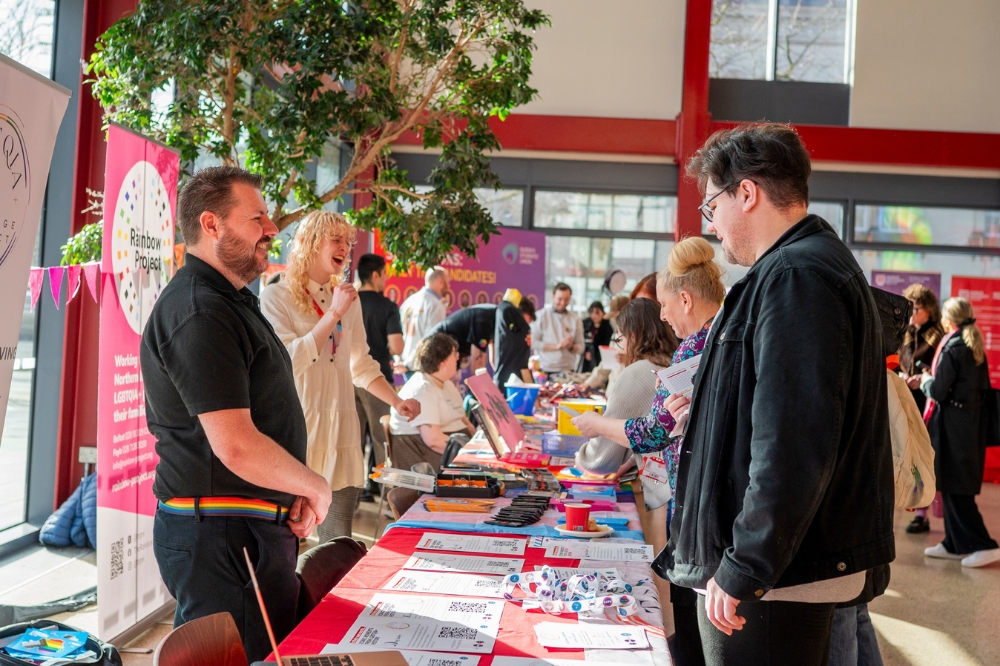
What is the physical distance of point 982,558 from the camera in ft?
16.9

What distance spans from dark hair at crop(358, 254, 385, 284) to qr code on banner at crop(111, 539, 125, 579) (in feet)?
8.92

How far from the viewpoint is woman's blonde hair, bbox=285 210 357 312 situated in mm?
2994

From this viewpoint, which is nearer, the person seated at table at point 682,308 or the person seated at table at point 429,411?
the person seated at table at point 682,308

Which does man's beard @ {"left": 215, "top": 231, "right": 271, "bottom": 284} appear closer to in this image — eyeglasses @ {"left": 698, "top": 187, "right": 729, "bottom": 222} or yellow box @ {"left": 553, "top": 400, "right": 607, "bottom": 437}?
eyeglasses @ {"left": 698, "top": 187, "right": 729, "bottom": 222}

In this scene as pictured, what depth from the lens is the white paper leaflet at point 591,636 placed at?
1.57 meters

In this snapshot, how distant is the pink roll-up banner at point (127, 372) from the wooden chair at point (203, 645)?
1.58 metres

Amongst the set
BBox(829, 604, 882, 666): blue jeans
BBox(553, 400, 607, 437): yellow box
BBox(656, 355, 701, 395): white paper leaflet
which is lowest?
BBox(829, 604, 882, 666): blue jeans

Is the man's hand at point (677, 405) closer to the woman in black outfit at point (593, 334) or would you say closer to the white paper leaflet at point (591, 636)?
the white paper leaflet at point (591, 636)

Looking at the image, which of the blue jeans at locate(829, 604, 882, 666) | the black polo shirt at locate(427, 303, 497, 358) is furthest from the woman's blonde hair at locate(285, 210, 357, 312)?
the black polo shirt at locate(427, 303, 497, 358)

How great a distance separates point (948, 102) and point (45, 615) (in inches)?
429

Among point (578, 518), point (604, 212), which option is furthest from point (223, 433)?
point (604, 212)

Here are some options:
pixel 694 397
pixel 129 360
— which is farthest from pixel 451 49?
pixel 694 397

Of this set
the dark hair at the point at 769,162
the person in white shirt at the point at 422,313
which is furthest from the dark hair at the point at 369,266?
the dark hair at the point at 769,162

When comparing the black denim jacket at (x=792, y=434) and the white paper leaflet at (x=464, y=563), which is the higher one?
the black denim jacket at (x=792, y=434)
